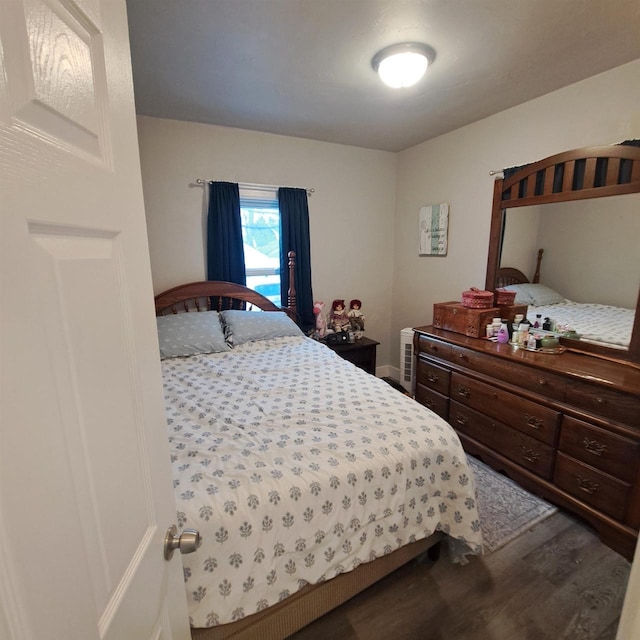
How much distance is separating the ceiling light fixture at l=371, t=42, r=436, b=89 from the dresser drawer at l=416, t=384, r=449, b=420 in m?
2.12

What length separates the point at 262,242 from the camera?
3.25 meters

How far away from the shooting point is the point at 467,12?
1.49m

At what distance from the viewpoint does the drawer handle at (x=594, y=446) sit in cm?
169

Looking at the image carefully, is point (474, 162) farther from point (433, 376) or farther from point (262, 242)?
point (262, 242)

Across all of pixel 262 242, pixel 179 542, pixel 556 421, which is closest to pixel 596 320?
pixel 556 421

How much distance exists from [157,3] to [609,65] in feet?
7.82

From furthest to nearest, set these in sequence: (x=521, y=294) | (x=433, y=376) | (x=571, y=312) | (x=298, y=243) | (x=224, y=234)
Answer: (x=298, y=243), (x=224, y=234), (x=433, y=376), (x=521, y=294), (x=571, y=312)

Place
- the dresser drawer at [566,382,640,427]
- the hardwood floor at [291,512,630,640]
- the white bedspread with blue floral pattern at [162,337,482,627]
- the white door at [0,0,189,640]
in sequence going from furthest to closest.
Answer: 1. the dresser drawer at [566,382,640,427]
2. the hardwood floor at [291,512,630,640]
3. the white bedspread with blue floral pattern at [162,337,482,627]
4. the white door at [0,0,189,640]

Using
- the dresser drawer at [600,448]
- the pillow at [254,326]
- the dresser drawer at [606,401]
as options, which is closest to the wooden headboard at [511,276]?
the dresser drawer at [606,401]

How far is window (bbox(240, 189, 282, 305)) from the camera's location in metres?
3.13

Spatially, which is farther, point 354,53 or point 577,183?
point 577,183

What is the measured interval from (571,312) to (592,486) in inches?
43.0

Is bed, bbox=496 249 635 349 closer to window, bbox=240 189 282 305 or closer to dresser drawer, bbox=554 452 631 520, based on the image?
dresser drawer, bbox=554 452 631 520

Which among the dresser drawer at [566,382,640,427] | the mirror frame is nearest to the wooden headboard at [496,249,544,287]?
the mirror frame
